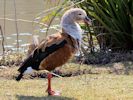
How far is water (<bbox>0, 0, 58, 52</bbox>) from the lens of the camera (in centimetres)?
1271

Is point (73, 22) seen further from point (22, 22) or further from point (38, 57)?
point (22, 22)

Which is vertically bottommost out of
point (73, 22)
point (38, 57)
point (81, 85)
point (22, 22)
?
point (22, 22)

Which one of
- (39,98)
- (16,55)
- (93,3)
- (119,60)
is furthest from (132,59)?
(39,98)

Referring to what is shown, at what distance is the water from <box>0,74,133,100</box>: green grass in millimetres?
2785

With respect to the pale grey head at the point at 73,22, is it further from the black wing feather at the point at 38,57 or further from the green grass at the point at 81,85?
the green grass at the point at 81,85

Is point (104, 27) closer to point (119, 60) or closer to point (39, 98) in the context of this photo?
point (119, 60)

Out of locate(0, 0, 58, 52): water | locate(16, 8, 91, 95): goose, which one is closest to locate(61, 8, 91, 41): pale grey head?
locate(16, 8, 91, 95): goose

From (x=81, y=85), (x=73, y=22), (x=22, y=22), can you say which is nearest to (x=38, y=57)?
(x=73, y=22)

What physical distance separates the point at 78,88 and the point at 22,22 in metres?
8.33

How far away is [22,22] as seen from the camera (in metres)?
15.4

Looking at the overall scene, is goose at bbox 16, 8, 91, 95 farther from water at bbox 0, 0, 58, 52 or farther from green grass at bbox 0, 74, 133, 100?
water at bbox 0, 0, 58, 52

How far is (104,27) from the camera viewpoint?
10.2 meters

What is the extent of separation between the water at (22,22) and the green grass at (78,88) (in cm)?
278

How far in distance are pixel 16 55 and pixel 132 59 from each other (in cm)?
250
